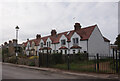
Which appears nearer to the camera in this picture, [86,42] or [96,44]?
[86,42]

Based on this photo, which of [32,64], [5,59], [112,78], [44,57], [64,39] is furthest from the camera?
[64,39]

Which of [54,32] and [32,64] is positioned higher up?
[54,32]

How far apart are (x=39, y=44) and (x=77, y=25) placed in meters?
15.9

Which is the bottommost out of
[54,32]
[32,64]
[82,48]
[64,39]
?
[32,64]

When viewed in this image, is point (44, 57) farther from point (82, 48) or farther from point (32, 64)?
point (82, 48)

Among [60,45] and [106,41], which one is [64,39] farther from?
[106,41]

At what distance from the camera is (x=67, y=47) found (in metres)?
34.7

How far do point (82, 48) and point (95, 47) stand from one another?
294cm

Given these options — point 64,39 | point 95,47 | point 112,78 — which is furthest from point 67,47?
point 112,78

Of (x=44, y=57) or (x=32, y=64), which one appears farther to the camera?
(x=32, y=64)

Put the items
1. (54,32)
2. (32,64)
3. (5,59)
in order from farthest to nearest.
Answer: (54,32) → (5,59) → (32,64)

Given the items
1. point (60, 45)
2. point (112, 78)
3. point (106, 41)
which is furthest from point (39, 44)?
point (112, 78)

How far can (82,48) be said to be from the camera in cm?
3048

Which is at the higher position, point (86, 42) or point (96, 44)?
point (86, 42)
